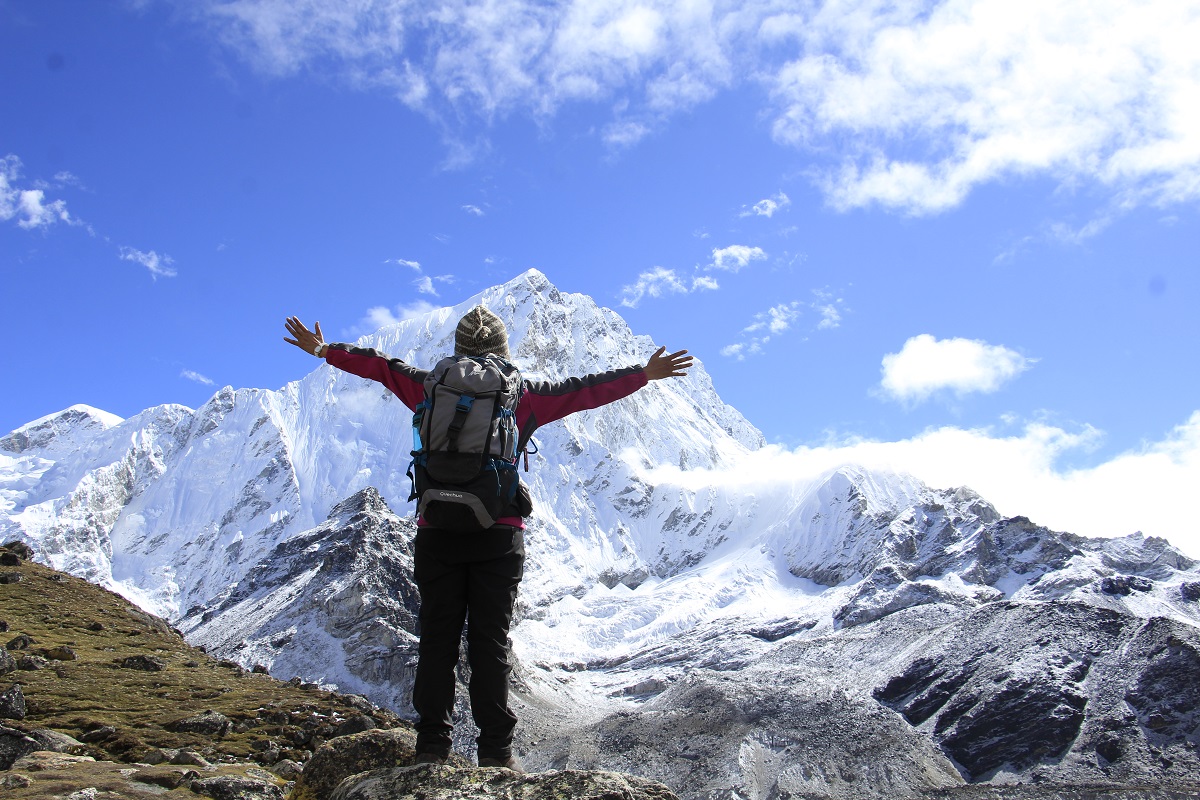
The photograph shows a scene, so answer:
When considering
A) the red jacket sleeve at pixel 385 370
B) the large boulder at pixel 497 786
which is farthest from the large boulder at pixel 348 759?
the red jacket sleeve at pixel 385 370

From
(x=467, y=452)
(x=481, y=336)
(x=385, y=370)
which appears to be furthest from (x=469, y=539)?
(x=385, y=370)

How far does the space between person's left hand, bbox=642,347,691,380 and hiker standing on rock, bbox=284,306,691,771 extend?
173cm

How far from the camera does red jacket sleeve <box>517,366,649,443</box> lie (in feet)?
27.7

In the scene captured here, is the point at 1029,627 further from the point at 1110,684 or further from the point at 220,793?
the point at 220,793

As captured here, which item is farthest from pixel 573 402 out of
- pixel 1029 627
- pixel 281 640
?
pixel 281 640

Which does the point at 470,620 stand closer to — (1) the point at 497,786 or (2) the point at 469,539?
(2) the point at 469,539

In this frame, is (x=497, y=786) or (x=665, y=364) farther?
(x=665, y=364)

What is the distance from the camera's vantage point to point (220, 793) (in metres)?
9.70

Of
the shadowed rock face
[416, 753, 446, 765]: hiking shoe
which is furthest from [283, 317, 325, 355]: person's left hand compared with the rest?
the shadowed rock face

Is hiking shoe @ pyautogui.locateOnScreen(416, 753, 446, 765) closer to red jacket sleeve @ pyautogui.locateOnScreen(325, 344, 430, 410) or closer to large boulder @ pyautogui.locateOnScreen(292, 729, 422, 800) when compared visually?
large boulder @ pyautogui.locateOnScreen(292, 729, 422, 800)

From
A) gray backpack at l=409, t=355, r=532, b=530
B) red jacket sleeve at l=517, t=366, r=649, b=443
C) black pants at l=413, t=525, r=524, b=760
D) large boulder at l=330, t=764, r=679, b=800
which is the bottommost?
large boulder at l=330, t=764, r=679, b=800

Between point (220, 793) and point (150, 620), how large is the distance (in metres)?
34.6

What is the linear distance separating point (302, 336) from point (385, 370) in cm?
134

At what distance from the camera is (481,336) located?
8.31m
